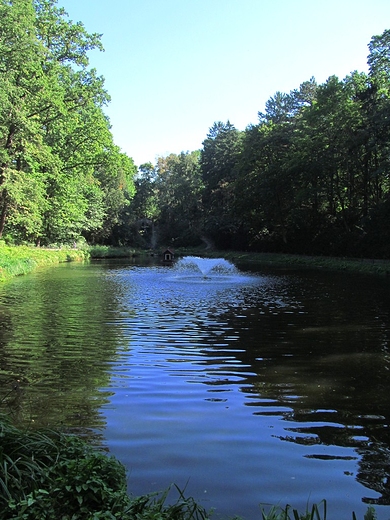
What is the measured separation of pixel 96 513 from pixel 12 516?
487 millimetres

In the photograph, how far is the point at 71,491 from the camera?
258 centimetres

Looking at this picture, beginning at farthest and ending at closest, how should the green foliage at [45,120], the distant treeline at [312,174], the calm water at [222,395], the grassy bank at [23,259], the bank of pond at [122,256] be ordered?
1. the distant treeline at [312,174]
2. the green foliage at [45,120]
3. the bank of pond at [122,256]
4. the grassy bank at [23,259]
5. the calm water at [222,395]

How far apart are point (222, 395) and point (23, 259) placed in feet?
76.0

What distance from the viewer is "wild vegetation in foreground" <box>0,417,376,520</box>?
245cm

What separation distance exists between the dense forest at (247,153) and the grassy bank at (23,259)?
2189 millimetres

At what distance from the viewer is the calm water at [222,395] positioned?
3402 millimetres

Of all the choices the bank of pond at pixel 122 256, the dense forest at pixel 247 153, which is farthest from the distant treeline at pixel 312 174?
the bank of pond at pixel 122 256

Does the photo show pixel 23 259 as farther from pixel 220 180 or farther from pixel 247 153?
pixel 220 180

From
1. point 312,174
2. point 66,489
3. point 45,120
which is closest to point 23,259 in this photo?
point 45,120

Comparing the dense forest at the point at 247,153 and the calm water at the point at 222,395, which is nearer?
the calm water at the point at 222,395

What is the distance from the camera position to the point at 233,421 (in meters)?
4.61

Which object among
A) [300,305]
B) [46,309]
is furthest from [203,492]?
[300,305]

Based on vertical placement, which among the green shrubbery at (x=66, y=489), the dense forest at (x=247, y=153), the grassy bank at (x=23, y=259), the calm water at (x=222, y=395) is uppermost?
the dense forest at (x=247, y=153)

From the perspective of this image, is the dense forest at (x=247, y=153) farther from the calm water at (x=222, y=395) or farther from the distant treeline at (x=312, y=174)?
the calm water at (x=222, y=395)
